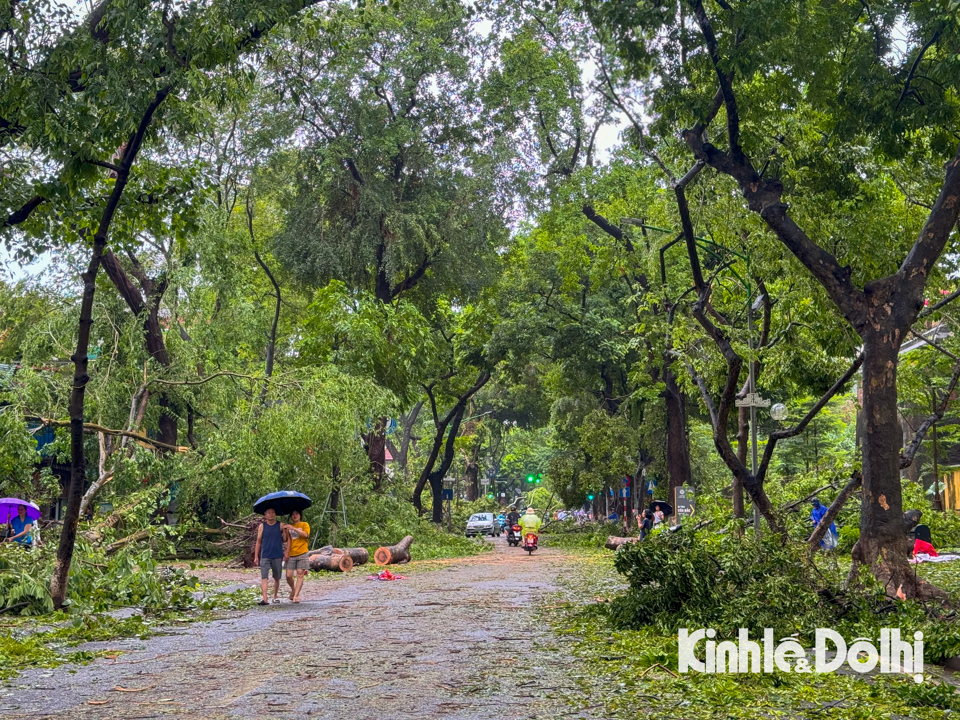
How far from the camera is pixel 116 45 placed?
454 inches

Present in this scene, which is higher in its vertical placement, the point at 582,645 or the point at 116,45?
the point at 116,45

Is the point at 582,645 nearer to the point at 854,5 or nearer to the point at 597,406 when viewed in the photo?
the point at 854,5

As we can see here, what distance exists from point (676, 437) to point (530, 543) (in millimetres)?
6557

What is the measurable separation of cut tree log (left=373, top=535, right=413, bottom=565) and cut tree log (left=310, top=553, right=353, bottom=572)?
1756 millimetres

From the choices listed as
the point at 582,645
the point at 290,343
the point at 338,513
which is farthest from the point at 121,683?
the point at 290,343

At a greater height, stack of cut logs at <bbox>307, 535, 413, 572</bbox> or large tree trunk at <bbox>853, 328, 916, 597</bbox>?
large tree trunk at <bbox>853, 328, 916, 597</bbox>

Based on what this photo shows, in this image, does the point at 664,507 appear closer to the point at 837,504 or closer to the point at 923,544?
the point at 923,544

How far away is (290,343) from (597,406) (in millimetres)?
13900

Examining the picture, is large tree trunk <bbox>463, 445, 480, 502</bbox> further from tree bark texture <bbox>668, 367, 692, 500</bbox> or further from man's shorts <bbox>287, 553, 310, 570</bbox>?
man's shorts <bbox>287, 553, 310, 570</bbox>

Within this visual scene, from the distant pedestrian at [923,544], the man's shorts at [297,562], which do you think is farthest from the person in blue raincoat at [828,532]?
the man's shorts at [297,562]

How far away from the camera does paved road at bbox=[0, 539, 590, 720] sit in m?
7.39

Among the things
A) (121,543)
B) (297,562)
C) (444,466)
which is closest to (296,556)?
(297,562)

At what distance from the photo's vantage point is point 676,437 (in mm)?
37094

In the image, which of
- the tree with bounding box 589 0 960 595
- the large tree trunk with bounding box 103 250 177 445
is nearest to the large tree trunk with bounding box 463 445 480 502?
the large tree trunk with bounding box 103 250 177 445
